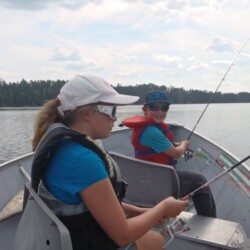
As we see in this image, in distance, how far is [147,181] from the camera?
3.32 m

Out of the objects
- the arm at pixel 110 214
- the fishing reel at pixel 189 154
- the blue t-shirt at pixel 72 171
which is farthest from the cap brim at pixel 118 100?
the fishing reel at pixel 189 154

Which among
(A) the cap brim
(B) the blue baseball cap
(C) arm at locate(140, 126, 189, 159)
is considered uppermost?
(A) the cap brim

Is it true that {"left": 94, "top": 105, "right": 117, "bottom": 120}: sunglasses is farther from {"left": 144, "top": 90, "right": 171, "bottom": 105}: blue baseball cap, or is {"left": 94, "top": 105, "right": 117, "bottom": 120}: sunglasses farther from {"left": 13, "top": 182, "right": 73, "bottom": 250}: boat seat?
{"left": 144, "top": 90, "right": 171, "bottom": 105}: blue baseball cap

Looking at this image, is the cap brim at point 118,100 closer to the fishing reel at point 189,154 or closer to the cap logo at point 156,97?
the cap logo at point 156,97

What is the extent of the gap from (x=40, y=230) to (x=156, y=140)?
7.54ft

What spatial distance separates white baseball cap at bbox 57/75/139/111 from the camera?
1970 millimetres

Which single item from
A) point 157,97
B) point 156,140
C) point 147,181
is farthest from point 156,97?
point 147,181

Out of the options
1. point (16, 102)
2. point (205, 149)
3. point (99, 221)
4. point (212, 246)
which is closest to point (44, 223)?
point (99, 221)

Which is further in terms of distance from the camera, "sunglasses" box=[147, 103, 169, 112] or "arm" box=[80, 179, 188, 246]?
"sunglasses" box=[147, 103, 169, 112]

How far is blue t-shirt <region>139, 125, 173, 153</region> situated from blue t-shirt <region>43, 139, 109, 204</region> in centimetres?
215

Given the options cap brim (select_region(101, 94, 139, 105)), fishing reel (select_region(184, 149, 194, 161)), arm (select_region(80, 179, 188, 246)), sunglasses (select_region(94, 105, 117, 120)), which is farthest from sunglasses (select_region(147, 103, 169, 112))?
arm (select_region(80, 179, 188, 246))

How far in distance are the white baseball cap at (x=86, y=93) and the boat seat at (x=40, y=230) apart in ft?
1.62

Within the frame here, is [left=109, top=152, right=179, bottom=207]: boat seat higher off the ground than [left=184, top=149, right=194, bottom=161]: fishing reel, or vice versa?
[left=109, top=152, right=179, bottom=207]: boat seat

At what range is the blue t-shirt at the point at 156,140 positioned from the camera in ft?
13.0
